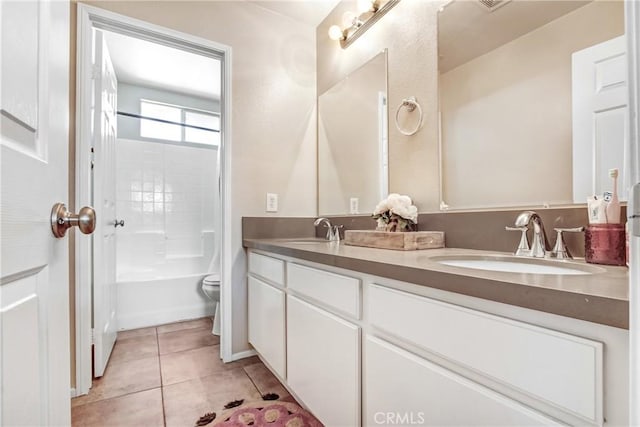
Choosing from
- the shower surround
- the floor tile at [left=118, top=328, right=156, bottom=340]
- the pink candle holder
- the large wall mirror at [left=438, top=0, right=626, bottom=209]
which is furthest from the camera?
the shower surround

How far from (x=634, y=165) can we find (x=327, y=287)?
0.90 m


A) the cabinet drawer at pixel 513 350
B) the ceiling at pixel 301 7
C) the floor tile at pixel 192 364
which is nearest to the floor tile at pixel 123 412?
the floor tile at pixel 192 364

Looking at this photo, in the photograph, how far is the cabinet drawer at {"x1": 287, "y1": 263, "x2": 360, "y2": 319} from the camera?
98 centimetres

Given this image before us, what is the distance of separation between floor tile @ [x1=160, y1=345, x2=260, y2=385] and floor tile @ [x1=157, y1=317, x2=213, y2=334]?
52 cm

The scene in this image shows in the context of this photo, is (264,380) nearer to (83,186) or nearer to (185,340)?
(185,340)

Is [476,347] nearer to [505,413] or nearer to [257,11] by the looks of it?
[505,413]

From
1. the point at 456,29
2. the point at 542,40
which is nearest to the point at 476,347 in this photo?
the point at 542,40

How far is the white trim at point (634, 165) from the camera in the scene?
32cm

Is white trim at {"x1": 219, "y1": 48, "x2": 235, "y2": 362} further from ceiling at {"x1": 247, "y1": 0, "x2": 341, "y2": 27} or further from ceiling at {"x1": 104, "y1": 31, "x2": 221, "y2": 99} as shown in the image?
ceiling at {"x1": 104, "y1": 31, "x2": 221, "y2": 99}

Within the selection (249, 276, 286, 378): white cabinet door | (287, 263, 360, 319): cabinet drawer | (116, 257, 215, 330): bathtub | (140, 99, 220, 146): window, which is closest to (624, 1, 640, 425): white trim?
(287, 263, 360, 319): cabinet drawer

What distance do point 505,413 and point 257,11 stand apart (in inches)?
94.0

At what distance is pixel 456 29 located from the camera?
130cm

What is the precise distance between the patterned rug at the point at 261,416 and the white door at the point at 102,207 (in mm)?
858

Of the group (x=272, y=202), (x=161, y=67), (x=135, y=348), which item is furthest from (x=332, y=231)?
(x=161, y=67)
